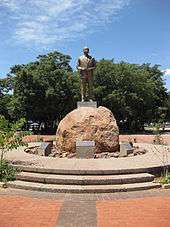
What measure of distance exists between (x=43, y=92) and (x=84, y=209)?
37.3 m

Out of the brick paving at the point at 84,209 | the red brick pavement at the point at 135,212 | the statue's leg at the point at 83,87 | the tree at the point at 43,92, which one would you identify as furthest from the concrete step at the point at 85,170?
the tree at the point at 43,92

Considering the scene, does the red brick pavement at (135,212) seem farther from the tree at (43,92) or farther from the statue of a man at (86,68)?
the tree at (43,92)

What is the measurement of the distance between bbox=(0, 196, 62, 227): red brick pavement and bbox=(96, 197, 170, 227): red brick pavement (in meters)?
1.05

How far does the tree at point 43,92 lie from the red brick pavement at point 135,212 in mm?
34836

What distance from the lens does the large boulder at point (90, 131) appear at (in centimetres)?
1777

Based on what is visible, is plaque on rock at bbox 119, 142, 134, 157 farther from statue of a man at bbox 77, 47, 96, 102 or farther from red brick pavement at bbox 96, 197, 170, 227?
red brick pavement at bbox 96, 197, 170, 227

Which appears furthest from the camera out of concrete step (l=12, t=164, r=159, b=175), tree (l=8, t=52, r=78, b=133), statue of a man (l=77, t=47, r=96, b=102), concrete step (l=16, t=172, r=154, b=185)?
tree (l=8, t=52, r=78, b=133)

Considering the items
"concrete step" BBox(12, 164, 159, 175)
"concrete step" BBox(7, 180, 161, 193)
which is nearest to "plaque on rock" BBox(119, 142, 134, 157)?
"concrete step" BBox(12, 164, 159, 175)

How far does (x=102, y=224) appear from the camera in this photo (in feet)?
27.5

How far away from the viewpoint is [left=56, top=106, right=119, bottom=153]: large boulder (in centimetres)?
1777

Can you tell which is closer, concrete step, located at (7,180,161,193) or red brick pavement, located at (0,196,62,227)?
red brick pavement, located at (0,196,62,227)

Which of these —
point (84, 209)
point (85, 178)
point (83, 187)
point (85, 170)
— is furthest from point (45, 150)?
point (84, 209)

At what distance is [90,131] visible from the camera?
17781 mm

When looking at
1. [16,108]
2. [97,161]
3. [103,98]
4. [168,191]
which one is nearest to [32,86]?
[16,108]
